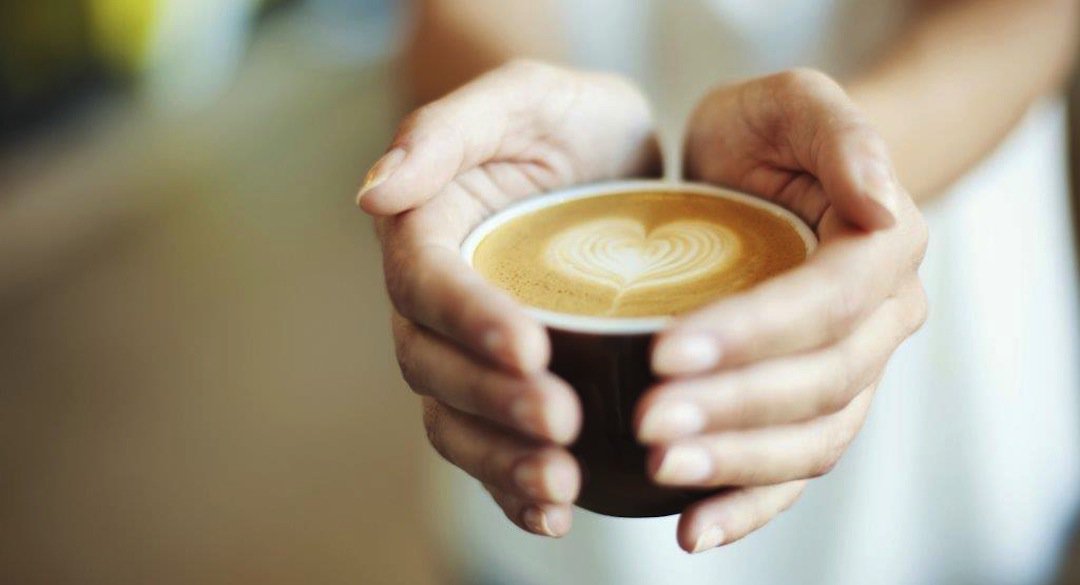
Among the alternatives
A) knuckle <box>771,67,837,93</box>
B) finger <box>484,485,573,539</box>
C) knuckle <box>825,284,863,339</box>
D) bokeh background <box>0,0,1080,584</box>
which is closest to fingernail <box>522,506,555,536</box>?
finger <box>484,485,573,539</box>

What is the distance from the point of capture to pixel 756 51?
112 centimetres

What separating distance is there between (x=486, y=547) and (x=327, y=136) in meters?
2.32

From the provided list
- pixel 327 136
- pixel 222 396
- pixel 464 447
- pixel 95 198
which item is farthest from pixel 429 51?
pixel 327 136

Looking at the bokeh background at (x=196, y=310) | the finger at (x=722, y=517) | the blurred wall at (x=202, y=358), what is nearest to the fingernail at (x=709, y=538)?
the finger at (x=722, y=517)

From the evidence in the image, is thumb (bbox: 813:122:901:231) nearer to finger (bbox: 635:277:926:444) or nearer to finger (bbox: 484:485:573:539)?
finger (bbox: 635:277:926:444)

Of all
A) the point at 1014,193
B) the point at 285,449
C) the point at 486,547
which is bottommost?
the point at 285,449

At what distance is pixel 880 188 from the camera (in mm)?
548

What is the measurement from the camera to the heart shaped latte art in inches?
26.3

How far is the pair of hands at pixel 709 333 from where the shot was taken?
0.52 metres

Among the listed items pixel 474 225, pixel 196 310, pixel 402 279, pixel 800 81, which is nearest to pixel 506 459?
pixel 402 279

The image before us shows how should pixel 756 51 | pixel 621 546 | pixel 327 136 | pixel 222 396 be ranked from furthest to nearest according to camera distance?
pixel 327 136 < pixel 222 396 < pixel 756 51 < pixel 621 546

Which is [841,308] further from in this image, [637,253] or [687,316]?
[637,253]

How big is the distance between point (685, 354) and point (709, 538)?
0.18 meters

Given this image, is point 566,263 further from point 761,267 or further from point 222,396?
point 222,396
